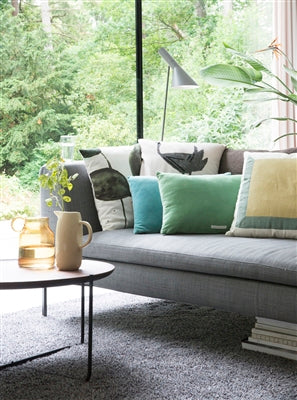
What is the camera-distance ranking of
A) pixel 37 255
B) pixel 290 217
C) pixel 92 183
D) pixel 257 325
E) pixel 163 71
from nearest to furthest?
1. pixel 37 255
2. pixel 257 325
3. pixel 290 217
4. pixel 92 183
5. pixel 163 71

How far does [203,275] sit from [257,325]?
295 millimetres

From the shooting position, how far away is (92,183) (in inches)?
146

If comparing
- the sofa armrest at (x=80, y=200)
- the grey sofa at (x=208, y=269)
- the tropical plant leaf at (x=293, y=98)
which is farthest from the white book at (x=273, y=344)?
the sofa armrest at (x=80, y=200)

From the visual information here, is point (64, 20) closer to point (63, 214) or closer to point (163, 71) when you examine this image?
point (163, 71)

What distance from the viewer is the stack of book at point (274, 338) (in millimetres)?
2801

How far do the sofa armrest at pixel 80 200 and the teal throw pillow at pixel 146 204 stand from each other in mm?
244

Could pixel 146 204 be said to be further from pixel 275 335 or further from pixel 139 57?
pixel 139 57

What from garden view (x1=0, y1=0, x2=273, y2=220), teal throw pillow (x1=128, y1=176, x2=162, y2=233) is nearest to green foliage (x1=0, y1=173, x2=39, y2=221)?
garden view (x1=0, y1=0, x2=273, y2=220)

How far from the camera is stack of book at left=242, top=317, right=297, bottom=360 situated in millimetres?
2801

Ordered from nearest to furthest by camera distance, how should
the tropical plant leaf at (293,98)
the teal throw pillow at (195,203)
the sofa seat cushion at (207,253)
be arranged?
the tropical plant leaf at (293,98) → the sofa seat cushion at (207,253) → the teal throw pillow at (195,203)

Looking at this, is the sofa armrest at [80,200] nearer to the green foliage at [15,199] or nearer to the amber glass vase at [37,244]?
the amber glass vase at [37,244]

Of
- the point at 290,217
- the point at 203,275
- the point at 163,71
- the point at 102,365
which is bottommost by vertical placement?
the point at 102,365

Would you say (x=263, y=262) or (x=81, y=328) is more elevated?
(x=263, y=262)

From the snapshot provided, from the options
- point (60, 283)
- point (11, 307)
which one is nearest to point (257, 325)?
point (60, 283)
